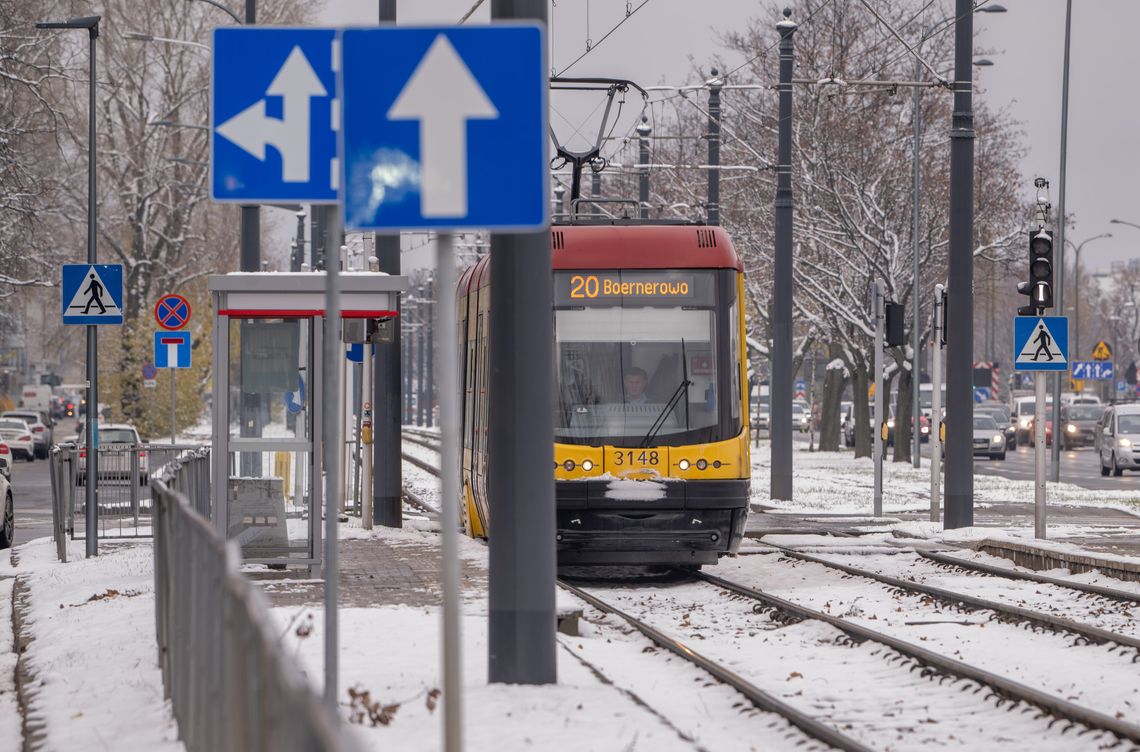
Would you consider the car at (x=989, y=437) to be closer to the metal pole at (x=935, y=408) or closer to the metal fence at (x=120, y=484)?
the metal pole at (x=935, y=408)

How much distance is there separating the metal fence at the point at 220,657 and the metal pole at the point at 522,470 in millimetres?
1619

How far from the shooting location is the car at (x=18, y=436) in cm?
5612

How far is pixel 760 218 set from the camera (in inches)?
1859

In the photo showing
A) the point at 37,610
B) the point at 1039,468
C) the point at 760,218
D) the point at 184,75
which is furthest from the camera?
the point at 184,75

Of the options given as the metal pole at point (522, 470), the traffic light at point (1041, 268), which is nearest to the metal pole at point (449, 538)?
the metal pole at point (522, 470)

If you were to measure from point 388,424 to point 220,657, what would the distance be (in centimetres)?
1665

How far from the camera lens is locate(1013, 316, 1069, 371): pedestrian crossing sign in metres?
21.4

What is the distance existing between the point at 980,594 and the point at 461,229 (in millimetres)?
11180

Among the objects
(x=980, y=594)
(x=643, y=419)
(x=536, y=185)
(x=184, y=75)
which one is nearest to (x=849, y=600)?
(x=980, y=594)

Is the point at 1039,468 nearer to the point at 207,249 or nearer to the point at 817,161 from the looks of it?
the point at 817,161

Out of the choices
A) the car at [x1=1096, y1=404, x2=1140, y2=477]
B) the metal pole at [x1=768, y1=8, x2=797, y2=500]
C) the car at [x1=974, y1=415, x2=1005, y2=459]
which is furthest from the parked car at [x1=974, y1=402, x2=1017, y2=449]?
the metal pole at [x1=768, y1=8, x2=797, y2=500]

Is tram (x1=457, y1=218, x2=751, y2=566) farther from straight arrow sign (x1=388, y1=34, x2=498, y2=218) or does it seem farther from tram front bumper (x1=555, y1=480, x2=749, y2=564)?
straight arrow sign (x1=388, y1=34, x2=498, y2=218)

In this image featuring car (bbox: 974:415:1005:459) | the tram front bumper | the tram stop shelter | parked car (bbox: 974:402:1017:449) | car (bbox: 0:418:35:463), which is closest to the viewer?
the tram stop shelter

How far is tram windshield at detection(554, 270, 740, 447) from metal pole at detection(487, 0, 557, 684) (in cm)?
749
